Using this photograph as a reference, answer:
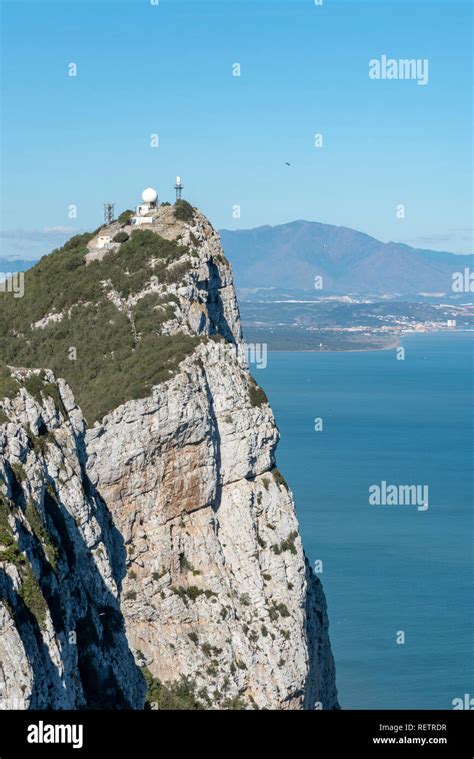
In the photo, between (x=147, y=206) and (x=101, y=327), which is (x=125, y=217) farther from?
(x=101, y=327)

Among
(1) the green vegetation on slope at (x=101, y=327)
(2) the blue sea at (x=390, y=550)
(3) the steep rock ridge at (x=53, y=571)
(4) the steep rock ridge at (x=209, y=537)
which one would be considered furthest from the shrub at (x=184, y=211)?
(2) the blue sea at (x=390, y=550)

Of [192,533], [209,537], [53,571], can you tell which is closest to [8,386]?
[53,571]

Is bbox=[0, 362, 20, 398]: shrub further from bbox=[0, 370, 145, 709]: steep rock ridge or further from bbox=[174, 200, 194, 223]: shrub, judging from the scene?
bbox=[174, 200, 194, 223]: shrub

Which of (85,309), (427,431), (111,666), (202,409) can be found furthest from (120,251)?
(427,431)

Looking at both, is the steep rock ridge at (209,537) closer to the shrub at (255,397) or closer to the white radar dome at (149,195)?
the shrub at (255,397)

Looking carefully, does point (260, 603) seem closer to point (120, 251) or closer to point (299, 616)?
point (299, 616)

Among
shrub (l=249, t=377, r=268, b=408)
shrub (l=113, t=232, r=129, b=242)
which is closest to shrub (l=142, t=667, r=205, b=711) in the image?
shrub (l=249, t=377, r=268, b=408)
